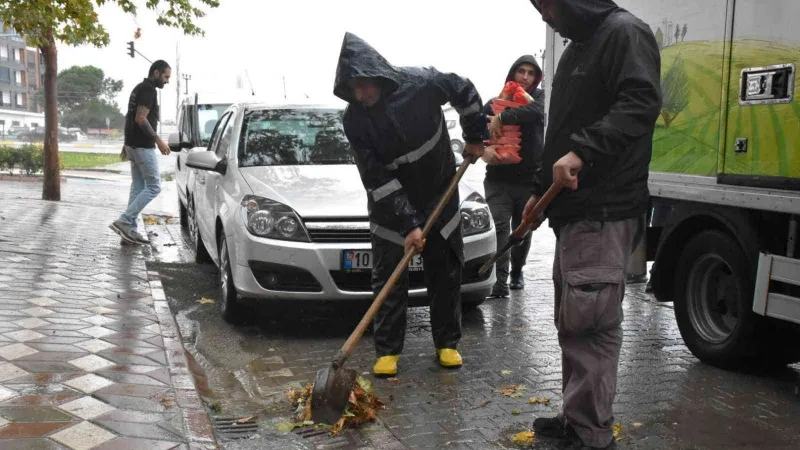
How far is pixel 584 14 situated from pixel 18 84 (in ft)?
413

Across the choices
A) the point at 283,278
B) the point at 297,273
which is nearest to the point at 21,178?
the point at 283,278

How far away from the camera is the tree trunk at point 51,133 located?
15391mm

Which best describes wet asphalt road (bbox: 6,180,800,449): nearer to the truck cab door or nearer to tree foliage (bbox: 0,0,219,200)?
the truck cab door

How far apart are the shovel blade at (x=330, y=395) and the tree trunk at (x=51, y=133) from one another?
524 inches

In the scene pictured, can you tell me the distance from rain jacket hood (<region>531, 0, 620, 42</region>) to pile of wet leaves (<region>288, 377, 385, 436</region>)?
1.88 meters

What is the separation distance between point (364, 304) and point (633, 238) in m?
2.47

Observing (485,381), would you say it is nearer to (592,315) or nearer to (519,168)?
(592,315)

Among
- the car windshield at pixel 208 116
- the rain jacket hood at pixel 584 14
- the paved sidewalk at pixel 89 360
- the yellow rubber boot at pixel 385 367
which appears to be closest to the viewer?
the rain jacket hood at pixel 584 14

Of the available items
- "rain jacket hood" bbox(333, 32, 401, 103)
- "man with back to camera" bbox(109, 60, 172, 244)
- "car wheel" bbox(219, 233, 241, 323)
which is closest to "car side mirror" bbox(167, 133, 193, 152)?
"man with back to camera" bbox(109, 60, 172, 244)

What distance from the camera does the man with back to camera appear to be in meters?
9.43

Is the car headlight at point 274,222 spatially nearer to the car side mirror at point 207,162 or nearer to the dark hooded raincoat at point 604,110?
the car side mirror at point 207,162

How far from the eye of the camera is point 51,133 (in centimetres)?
1570

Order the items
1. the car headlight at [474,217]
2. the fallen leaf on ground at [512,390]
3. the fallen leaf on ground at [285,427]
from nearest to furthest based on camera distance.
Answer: the fallen leaf on ground at [285,427]
the fallen leaf on ground at [512,390]
the car headlight at [474,217]

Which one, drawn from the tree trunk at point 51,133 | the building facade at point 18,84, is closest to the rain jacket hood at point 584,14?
the tree trunk at point 51,133
